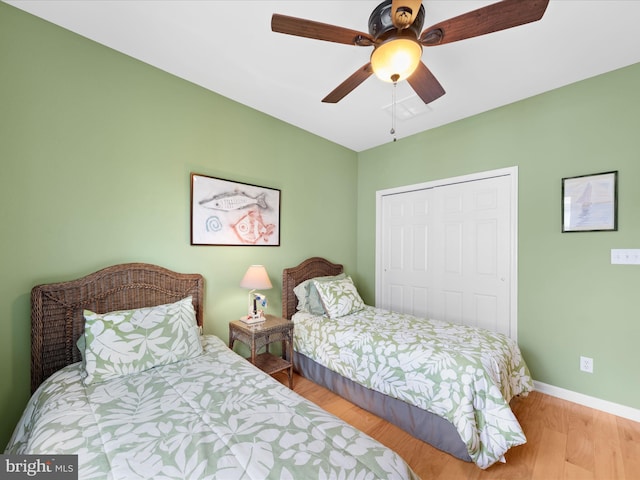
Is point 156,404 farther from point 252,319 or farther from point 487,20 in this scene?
point 487,20

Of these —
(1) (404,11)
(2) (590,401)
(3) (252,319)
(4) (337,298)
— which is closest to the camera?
(1) (404,11)

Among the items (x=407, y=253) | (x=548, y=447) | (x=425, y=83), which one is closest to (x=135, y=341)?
A: (x=425, y=83)

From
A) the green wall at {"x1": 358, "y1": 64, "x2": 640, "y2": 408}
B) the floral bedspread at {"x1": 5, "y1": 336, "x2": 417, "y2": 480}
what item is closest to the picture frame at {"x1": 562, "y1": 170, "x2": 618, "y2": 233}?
the green wall at {"x1": 358, "y1": 64, "x2": 640, "y2": 408}

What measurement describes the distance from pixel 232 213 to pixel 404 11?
1.89 meters

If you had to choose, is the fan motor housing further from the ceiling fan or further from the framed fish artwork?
the framed fish artwork

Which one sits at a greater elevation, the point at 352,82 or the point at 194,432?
the point at 352,82

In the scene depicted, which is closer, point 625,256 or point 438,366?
point 438,366

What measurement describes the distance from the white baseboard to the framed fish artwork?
9.19ft

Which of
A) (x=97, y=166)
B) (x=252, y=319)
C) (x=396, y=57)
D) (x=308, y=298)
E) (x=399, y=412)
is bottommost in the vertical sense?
(x=399, y=412)

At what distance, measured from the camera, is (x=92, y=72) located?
180 centimetres

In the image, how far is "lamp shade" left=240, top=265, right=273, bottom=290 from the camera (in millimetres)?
2293

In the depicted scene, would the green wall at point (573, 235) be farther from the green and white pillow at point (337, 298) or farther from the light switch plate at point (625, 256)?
the green and white pillow at point (337, 298)

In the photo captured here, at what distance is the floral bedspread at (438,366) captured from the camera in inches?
60.5

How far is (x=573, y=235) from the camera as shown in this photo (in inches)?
88.7
